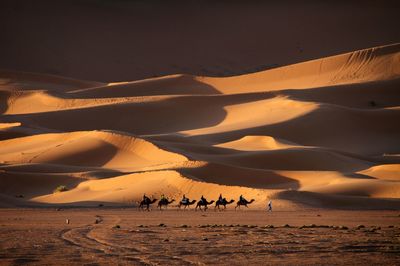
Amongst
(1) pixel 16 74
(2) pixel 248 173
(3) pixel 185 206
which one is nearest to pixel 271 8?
(1) pixel 16 74

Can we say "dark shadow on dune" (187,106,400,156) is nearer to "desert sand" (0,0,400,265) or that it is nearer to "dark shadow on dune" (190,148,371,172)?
"desert sand" (0,0,400,265)

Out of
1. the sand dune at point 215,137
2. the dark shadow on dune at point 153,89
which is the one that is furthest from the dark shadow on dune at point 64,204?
the dark shadow on dune at point 153,89

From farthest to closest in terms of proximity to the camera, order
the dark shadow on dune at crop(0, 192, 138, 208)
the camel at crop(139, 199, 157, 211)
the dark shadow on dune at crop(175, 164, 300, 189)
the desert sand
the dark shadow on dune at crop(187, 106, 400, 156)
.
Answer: the dark shadow on dune at crop(187, 106, 400, 156) < the dark shadow on dune at crop(175, 164, 300, 189) < the dark shadow on dune at crop(0, 192, 138, 208) < the camel at crop(139, 199, 157, 211) < the desert sand

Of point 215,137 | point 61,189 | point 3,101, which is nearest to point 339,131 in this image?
point 215,137

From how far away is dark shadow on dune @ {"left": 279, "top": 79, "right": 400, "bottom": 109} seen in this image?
2616 inches

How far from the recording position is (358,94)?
222 feet

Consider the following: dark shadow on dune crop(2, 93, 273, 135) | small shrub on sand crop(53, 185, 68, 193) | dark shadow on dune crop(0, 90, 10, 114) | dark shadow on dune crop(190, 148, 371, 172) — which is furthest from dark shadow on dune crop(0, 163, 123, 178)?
dark shadow on dune crop(0, 90, 10, 114)

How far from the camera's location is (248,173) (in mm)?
39219

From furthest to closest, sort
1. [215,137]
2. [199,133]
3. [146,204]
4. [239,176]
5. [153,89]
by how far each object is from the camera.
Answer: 1. [153,89]
2. [199,133]
3. [215,137]
4. [239,176]
5. [146,204]

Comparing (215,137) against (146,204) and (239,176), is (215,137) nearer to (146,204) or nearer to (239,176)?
(239,176)

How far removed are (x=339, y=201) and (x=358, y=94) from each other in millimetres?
37706

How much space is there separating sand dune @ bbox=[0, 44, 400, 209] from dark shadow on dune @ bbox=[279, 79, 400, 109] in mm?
103

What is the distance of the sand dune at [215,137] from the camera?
3503cm

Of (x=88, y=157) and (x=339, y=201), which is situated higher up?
(x=88, y=157)
